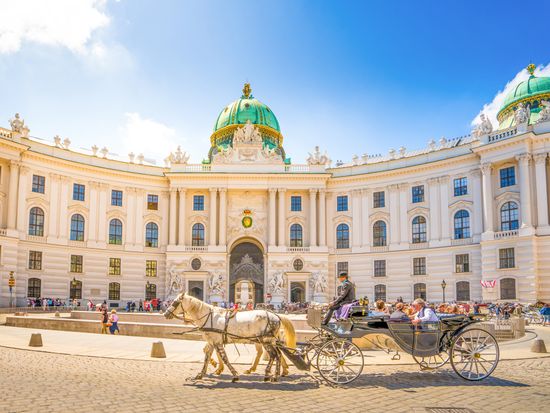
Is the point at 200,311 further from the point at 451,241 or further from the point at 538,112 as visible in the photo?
the point at 538,112

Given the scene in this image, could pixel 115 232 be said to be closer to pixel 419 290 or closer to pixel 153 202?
pixel 153 202

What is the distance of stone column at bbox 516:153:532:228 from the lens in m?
42.9

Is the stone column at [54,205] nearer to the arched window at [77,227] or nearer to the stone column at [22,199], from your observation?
the arched window at [77,227]

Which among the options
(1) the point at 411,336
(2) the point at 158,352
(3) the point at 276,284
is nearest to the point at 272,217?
(3) the point at 276,284

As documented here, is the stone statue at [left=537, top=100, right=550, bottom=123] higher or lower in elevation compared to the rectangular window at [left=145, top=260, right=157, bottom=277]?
higher

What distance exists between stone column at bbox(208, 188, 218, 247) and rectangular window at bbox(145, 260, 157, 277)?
21.6 feet

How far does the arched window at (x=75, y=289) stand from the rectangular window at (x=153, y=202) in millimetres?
11183

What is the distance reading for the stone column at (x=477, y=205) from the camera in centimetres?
4775

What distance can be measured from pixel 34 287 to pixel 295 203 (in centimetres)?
2785

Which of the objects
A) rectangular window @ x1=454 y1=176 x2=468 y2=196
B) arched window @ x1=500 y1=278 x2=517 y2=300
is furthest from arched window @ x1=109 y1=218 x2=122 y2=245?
arched window @ x1=500 y1=278 x2=517 y2=300

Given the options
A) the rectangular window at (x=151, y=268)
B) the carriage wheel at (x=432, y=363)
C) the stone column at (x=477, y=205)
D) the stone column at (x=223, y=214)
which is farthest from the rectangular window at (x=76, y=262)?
the carriage wheel at (x=432, y=363)

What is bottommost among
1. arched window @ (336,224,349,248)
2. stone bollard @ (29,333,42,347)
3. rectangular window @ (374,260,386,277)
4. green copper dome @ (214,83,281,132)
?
stone bollard @ (29,333,42,347)

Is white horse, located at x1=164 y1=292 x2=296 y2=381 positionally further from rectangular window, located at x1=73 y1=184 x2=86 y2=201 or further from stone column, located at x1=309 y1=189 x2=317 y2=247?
rectangular window, located at x1=73 y1=184 x2=86 y2=201

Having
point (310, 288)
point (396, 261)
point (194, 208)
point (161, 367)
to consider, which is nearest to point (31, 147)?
point (194, 208)
